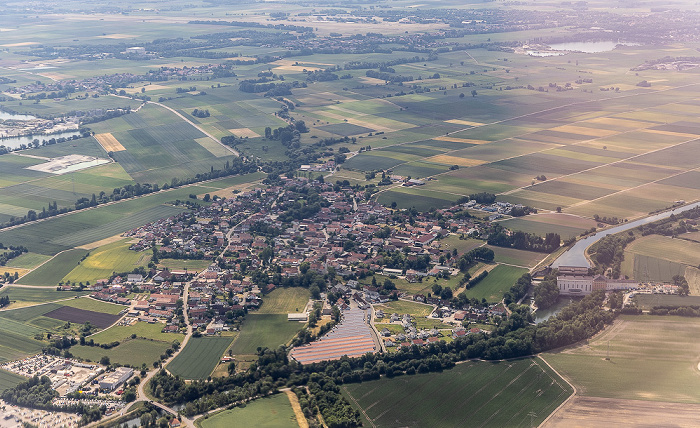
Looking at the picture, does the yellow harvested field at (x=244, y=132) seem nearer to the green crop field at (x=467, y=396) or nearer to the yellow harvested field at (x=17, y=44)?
the green crop field at (x=467, y=396)

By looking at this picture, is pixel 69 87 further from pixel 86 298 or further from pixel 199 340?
pixel 199 340

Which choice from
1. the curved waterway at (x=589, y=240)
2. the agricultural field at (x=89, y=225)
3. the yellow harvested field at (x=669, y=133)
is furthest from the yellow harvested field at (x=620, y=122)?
the agricultural field at (x=89, y=225)

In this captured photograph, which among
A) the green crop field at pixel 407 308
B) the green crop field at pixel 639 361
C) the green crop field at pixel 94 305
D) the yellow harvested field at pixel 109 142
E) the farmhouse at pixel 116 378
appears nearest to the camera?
the green crop field at pixel 639 361

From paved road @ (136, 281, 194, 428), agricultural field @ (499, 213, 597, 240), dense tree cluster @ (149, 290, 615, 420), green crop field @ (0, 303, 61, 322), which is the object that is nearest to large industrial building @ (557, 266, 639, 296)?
dense tree cluster @ (149, 290, 615, 420)

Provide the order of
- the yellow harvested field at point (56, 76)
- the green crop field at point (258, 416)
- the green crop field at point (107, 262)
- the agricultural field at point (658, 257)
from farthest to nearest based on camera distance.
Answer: the yellow harvested field at point (56, 76), the green crop field at point (107, 262), the agricultural field at point (658, 257), the green crop field at point (258, 416)

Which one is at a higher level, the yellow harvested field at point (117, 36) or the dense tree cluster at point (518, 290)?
the yellow harvested field at point (117, 36)

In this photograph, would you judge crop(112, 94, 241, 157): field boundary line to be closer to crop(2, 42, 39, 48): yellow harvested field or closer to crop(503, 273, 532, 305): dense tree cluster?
crop(503, 273, 532, 305): dense tree cluster
